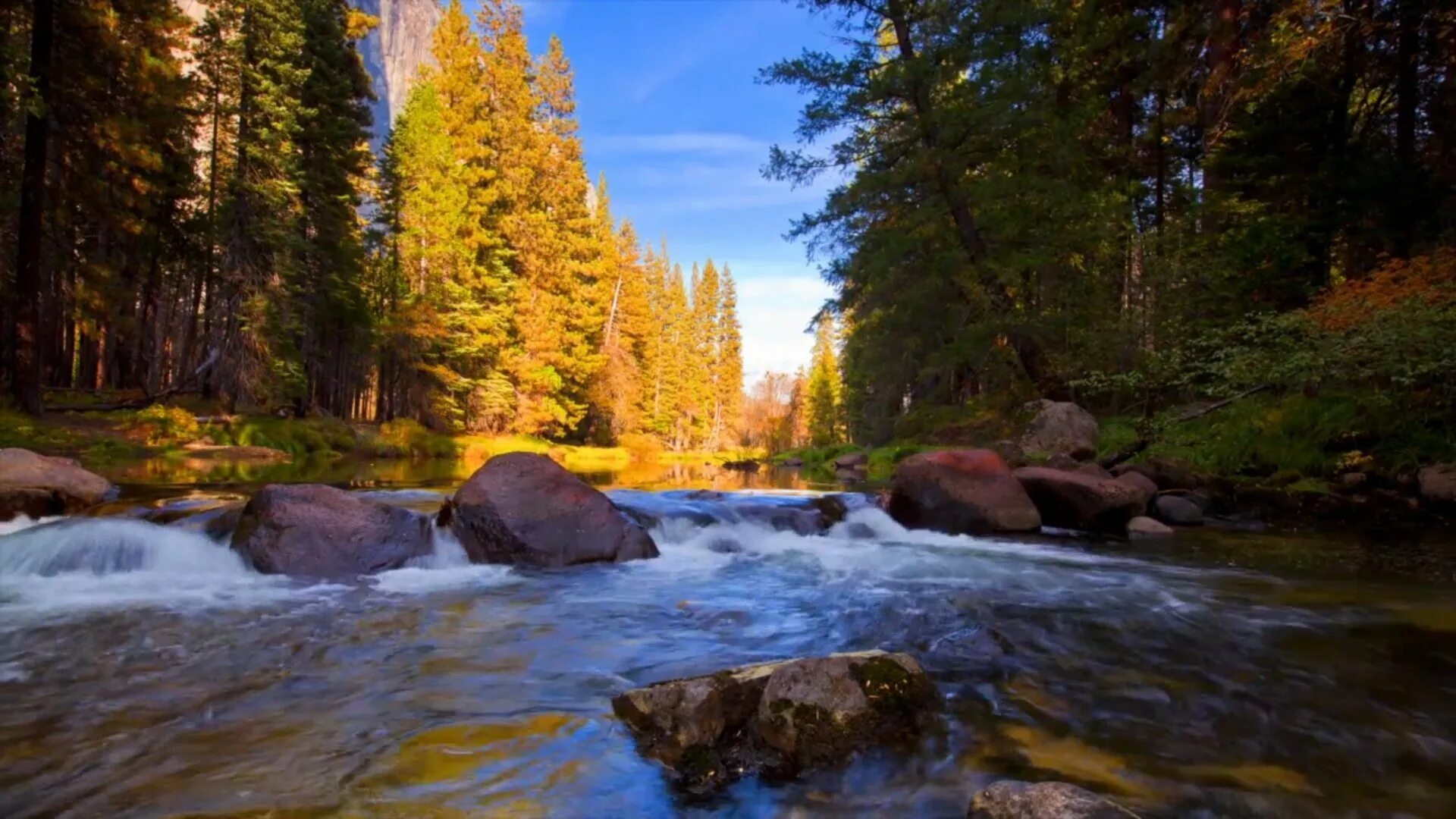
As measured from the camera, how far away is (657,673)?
4414 mm

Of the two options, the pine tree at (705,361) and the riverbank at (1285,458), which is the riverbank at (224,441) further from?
the pine tree at (705,361)

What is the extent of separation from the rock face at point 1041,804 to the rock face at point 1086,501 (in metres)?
8.67

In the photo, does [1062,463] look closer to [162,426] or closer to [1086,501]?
[1086,501]

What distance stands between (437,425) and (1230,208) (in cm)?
2693

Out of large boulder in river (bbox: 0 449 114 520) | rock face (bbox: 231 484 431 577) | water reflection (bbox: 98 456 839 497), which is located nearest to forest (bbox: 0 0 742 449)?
water reflection (bbox: 98 456 839 497)

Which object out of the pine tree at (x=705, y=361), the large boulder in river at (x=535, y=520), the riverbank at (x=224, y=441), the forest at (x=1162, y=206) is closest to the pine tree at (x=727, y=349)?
the pine tree at (x=705, y=361)

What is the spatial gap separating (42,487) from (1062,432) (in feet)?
50.6

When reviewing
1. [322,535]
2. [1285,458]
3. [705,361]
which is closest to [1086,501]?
[1285,458]

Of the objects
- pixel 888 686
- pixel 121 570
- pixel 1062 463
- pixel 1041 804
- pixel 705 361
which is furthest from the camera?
pixel 705 361

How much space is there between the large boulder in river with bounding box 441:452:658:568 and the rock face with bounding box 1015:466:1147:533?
586 centimetres

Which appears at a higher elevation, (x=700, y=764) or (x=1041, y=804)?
(x=1041, y=804)

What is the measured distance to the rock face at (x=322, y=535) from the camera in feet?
22.5

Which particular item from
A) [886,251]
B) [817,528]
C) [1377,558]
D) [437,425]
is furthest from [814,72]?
[437,425]

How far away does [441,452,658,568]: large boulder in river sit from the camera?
766 centimetres
